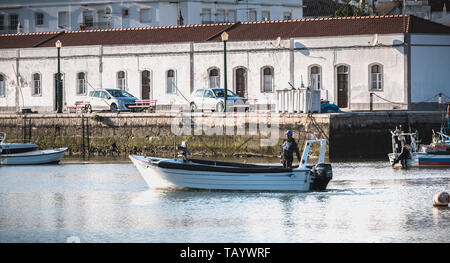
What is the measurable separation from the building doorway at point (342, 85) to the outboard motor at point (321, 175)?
21733 mm

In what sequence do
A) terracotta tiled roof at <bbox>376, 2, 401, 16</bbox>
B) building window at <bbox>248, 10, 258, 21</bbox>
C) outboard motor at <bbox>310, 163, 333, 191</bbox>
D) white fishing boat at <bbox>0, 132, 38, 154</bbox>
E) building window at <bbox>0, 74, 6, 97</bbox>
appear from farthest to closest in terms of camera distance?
terracotta tiled roof at <bbox>376, 2, 401, 16</bbox>
building window at <bbox>248, 10, 258, 21</bbox>
building window at <bbox>0, 74, 6, 97</bbox>
white fishing boat at <bbox>0, 132, 38, 154</bbox>
outboard motor at <bbox>310, 163, 333, 191</bbox>

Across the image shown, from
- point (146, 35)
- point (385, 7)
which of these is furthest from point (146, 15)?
point (385, 7)

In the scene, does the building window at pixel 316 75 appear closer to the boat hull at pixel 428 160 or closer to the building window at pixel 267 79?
the building window at pixel 267 79

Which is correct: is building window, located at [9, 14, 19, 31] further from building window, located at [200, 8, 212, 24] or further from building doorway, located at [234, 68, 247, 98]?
building doorway, located at [234, 68, 247, 98]

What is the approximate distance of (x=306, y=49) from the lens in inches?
2088

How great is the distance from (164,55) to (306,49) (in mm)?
8504

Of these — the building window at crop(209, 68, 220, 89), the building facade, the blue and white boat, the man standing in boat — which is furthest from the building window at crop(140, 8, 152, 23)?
the man standing in boat

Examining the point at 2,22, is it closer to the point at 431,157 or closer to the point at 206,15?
the point at 206,15

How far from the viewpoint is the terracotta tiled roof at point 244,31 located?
52.2m

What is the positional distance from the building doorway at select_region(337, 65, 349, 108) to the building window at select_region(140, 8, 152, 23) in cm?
2329

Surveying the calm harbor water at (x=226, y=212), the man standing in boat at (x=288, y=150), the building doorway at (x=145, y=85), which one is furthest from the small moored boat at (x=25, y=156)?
the man standing in boat at (x=288, y=150)

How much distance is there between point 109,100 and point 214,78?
6855 millimetres

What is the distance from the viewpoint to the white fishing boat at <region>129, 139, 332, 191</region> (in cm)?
3075
